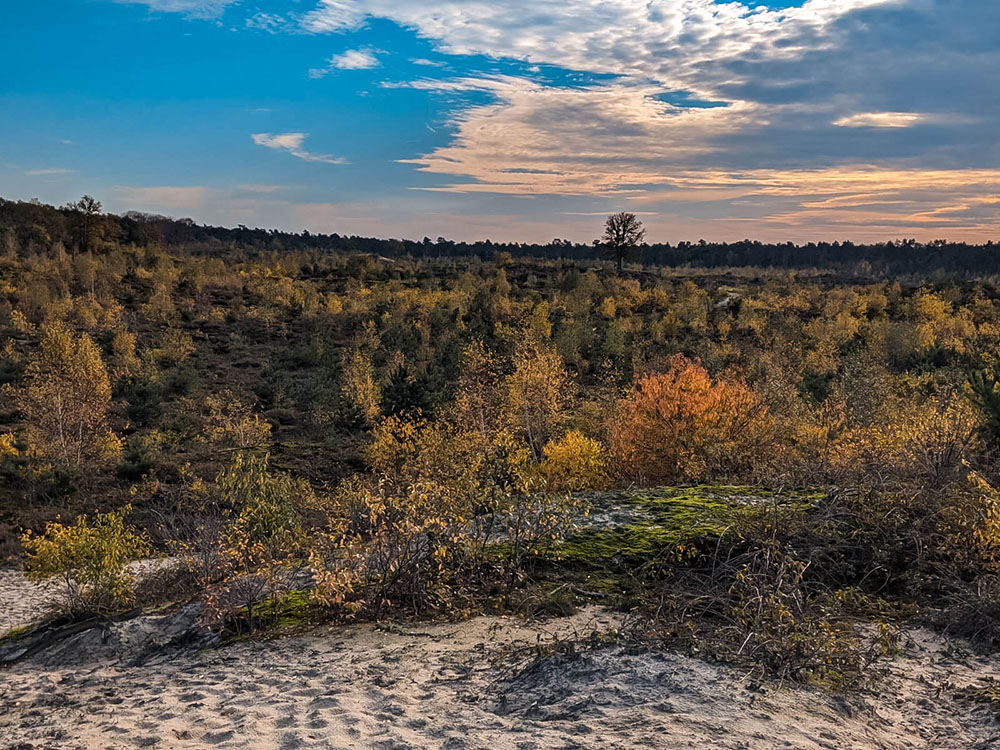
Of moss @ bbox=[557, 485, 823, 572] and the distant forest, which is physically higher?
the distant forest

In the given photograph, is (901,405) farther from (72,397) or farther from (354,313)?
(354,313)

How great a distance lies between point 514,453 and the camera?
20.5m

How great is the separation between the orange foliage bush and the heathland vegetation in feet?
0.30

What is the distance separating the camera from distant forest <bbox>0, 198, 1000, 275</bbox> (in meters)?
92.8

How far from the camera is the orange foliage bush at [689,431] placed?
57.5 ft

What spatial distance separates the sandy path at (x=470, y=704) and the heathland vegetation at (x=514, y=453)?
51 centimetres

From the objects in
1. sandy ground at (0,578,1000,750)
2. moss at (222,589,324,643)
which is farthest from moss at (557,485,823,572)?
moss at (222,589,324,643)

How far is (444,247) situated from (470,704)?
174477 millimetres

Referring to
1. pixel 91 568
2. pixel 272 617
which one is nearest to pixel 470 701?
pixel 272 617

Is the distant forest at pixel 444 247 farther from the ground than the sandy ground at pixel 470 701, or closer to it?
farther from the ground

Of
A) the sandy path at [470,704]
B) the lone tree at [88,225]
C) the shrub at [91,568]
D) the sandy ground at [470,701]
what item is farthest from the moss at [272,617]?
the lone tree at [88,225]

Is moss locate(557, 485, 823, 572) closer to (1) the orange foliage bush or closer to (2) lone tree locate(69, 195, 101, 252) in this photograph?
(1) the orange foliage bush

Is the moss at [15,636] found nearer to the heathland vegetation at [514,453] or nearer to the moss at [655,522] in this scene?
the heathland vegetation at [514,453]

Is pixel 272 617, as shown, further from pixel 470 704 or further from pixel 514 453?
pixel 514 453
